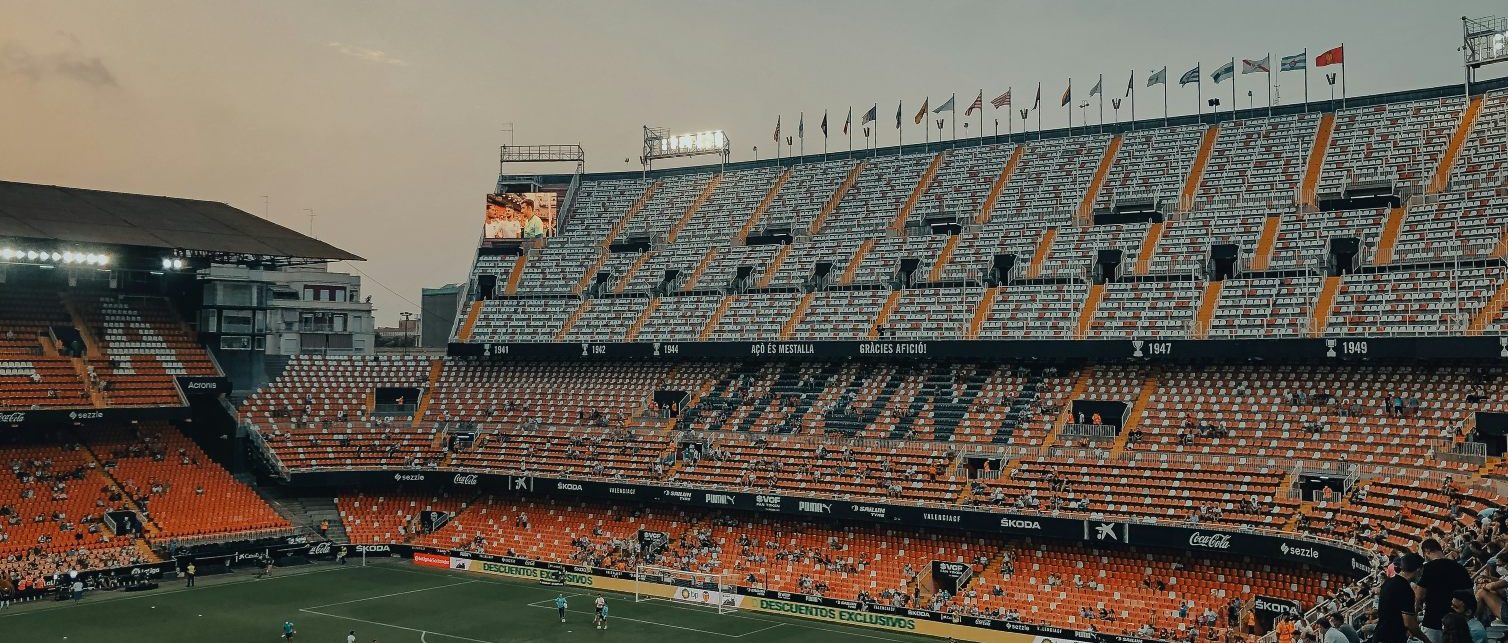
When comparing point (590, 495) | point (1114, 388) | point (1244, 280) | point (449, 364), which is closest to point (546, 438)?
point (590, 495)

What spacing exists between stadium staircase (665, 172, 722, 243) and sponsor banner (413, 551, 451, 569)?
90.9ft

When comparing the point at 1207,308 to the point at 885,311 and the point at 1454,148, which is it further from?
the point at 885,311

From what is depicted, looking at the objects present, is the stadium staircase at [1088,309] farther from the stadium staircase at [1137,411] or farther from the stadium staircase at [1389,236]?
A: the stadium staircase at [1389,236]

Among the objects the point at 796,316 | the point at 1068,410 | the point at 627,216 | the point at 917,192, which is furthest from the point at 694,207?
the point at 1068,410

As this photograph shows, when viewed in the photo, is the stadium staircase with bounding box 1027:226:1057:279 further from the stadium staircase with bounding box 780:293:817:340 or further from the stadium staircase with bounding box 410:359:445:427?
the stadium staircase with bounding box 410:359:445:427

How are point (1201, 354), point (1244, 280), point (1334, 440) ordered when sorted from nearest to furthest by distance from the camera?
1. point (1334, 440)
2. point (1201, 354)
3. point (1244, 280)

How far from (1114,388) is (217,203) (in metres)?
53.8

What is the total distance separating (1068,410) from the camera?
57.0m

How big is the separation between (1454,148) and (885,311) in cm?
2972

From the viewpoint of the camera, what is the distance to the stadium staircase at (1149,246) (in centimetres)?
6209

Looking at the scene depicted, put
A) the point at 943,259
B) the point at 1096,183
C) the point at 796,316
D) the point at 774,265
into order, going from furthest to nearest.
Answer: the point at 774,265
the point at 1096,183
the point at 796,316
the point at 943,259

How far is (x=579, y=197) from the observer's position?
91.4 m

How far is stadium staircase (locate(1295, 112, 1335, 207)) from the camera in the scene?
6244 cm

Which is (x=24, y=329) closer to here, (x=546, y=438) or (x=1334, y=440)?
(x=546, y=438)
